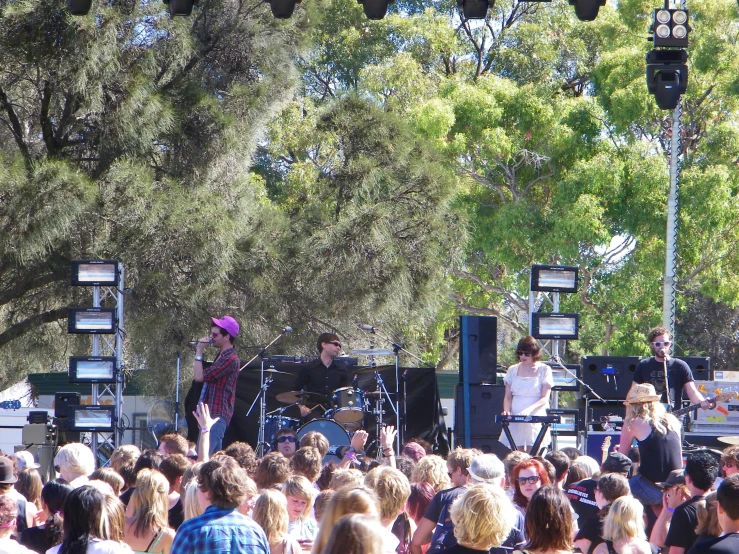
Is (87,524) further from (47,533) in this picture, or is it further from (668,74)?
(668,74)

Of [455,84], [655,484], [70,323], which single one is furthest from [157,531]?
[455,84]

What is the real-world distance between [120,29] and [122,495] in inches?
420

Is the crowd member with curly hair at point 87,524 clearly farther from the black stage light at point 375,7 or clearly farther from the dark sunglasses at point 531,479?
the black stage light at point 375,7

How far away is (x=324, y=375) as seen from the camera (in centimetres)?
1171

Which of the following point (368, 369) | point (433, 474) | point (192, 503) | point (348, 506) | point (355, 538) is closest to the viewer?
point (355, 538)

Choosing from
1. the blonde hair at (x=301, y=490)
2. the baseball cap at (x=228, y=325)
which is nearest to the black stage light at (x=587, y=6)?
the baseball cap at (x=228, y=325)

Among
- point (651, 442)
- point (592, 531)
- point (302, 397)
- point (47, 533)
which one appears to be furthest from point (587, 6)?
point (47, 533)

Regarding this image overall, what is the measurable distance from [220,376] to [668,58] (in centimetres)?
575

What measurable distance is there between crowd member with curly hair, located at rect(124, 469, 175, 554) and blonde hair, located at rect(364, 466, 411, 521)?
107 centimetres

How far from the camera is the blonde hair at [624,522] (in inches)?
196

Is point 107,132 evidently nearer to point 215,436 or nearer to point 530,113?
point 215,436

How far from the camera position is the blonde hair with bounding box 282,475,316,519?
17.4 ft

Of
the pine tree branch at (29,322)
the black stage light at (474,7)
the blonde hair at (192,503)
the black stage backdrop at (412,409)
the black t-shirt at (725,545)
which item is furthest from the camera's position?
the pine tree branch at (29,322)

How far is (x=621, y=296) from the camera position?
20.0 m
